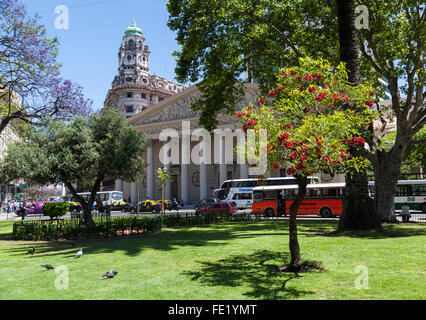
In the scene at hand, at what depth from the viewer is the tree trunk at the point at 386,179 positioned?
2067cm

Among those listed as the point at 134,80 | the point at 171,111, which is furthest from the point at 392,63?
the point at 134,80

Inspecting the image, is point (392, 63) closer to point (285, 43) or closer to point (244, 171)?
point (285, 43)

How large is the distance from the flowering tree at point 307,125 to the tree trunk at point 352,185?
671 cm

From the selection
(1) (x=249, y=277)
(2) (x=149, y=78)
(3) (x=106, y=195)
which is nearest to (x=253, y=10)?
(1) (x=249, y=277)

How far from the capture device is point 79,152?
63.8 feet

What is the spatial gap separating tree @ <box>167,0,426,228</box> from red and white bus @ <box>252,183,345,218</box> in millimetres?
8043

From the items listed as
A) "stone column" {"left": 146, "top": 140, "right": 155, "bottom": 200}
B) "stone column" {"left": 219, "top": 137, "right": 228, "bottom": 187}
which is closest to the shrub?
"stone column" {"left": 219, "top": 137, "right": 228, "bottom": 187}

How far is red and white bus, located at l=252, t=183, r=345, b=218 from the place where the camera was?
29453 mm

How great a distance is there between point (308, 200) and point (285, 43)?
14.3 meters

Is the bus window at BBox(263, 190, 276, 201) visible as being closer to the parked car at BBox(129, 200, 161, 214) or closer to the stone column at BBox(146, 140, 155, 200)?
the parked car at BBox(129, 200, 161, 214)

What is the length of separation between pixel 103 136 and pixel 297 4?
42.9 feet

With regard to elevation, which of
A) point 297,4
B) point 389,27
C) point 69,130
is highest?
point 297,4

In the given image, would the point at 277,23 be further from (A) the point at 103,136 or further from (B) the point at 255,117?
(B) the point at 255,117
